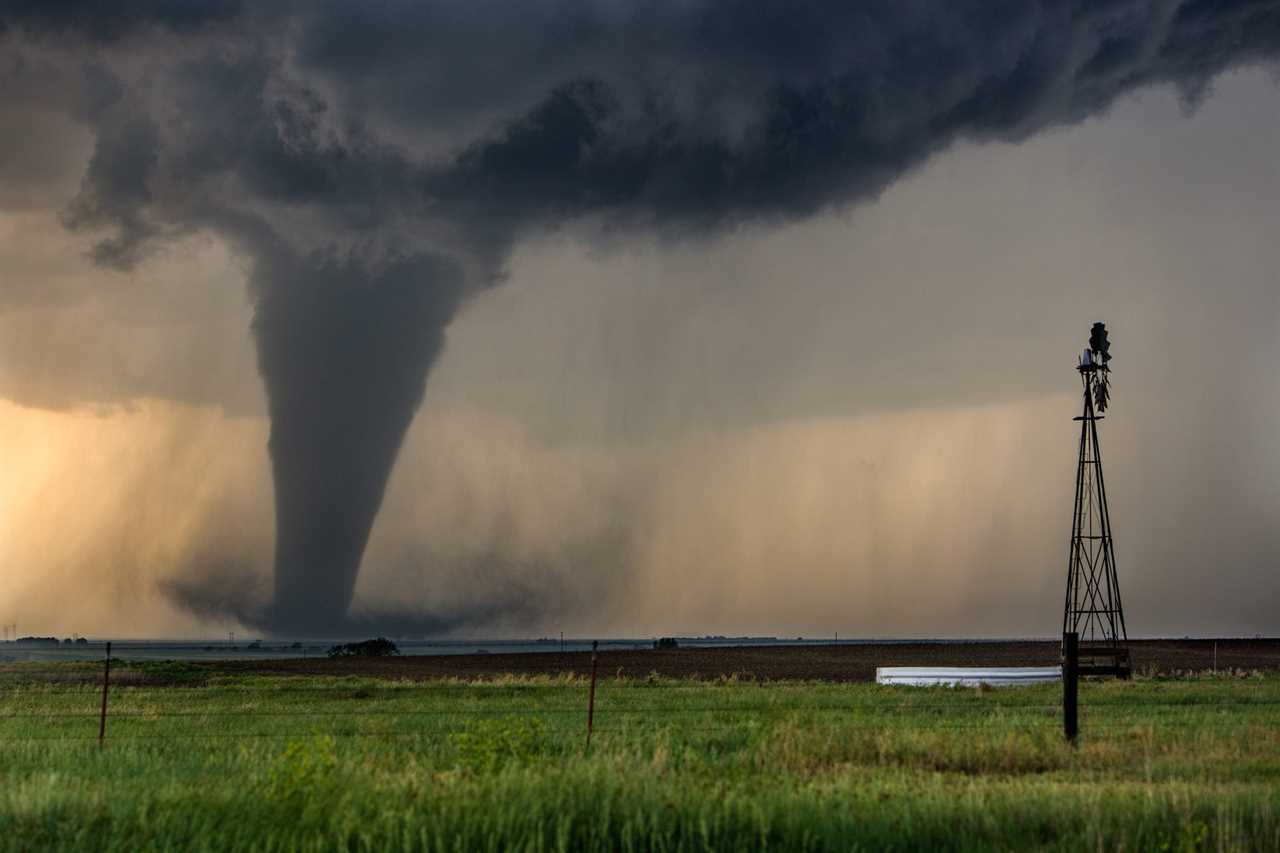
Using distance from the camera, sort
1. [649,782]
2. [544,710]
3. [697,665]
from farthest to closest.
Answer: [697,665] → [544,710] → [649,782]

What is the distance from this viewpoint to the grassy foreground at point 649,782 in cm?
1459

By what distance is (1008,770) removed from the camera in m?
22.4

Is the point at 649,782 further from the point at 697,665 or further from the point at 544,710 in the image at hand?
the point at 697,665

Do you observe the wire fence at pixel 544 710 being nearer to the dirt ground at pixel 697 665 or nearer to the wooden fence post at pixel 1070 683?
the wooden fence post at pixel 1070 683

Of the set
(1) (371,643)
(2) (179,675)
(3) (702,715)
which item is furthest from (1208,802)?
(1) (371,643)

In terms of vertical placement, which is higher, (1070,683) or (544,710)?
(1070,683)

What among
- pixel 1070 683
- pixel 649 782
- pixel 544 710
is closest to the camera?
pixel 649 782

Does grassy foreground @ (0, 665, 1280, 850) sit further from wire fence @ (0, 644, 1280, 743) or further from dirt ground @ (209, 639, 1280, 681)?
dirt ground @ (209, 639, 1280, 681)

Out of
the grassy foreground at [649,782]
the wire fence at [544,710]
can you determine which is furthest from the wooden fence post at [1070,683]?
the grassy foreground at [649,782]

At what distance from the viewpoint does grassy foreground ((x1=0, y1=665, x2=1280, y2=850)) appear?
14.6m

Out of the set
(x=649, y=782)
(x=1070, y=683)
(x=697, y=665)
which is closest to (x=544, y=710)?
(x=1070, y=683)

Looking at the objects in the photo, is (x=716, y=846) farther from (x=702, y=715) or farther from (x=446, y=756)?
(x=702, y=715)

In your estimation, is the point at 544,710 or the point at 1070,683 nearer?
the point at 1070,683

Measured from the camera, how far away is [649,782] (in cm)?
1586
